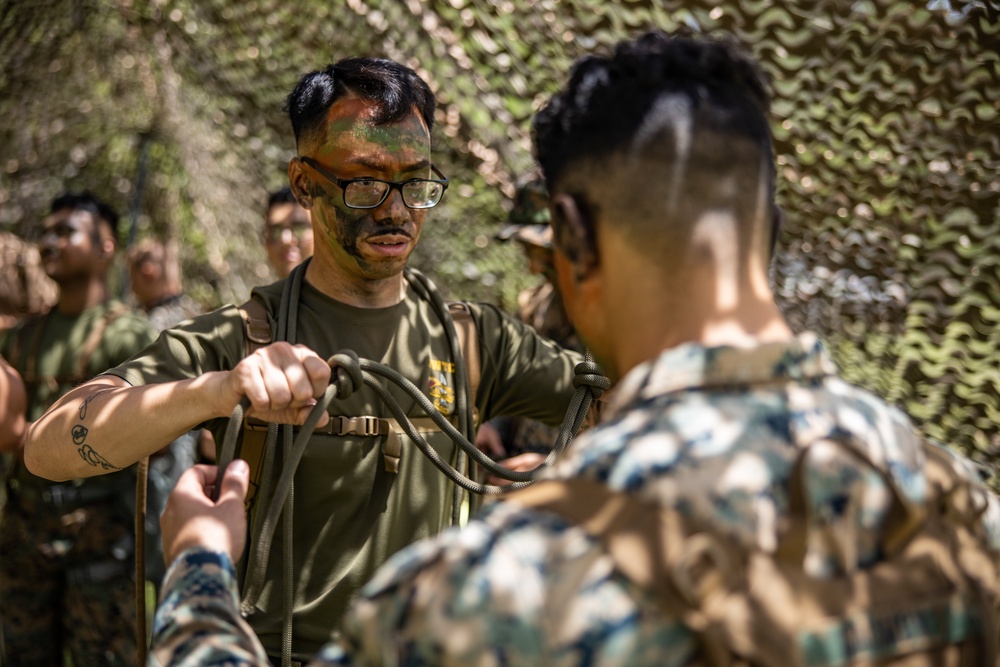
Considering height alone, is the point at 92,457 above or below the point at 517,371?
above

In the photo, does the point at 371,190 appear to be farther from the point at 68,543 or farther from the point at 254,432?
the point at 68,543

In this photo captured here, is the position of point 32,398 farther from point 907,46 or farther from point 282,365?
point 907,46

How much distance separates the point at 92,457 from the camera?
2.29 m

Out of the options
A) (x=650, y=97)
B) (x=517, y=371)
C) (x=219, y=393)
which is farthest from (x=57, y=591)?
(x=650, y=97)

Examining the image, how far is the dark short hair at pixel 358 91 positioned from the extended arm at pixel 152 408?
34.3 inches

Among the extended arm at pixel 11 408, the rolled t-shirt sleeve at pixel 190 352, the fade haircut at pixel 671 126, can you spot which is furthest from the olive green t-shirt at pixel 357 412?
the extended arm at pixel 11 408

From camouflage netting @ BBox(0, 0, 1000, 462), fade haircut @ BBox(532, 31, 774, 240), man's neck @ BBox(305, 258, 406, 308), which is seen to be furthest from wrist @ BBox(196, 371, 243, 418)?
camouflage netting @ BBox(0, 0, 1000, 462)

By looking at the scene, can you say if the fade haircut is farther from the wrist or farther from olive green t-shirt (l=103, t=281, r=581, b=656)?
olive green t-shirt (l=103, t=281, r=581, b=656)

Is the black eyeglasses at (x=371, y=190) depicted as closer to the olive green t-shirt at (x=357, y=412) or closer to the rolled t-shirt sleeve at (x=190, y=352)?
the olive green t-shirt at (x=357, y=412)

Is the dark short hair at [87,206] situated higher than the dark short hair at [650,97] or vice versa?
the dark short hair at [650,97]

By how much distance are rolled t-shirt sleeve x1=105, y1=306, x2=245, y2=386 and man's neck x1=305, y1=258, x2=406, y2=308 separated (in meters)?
0.27

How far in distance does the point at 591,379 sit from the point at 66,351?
131 inches

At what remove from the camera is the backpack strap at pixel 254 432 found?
247cm

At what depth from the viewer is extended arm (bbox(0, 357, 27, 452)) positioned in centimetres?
450
